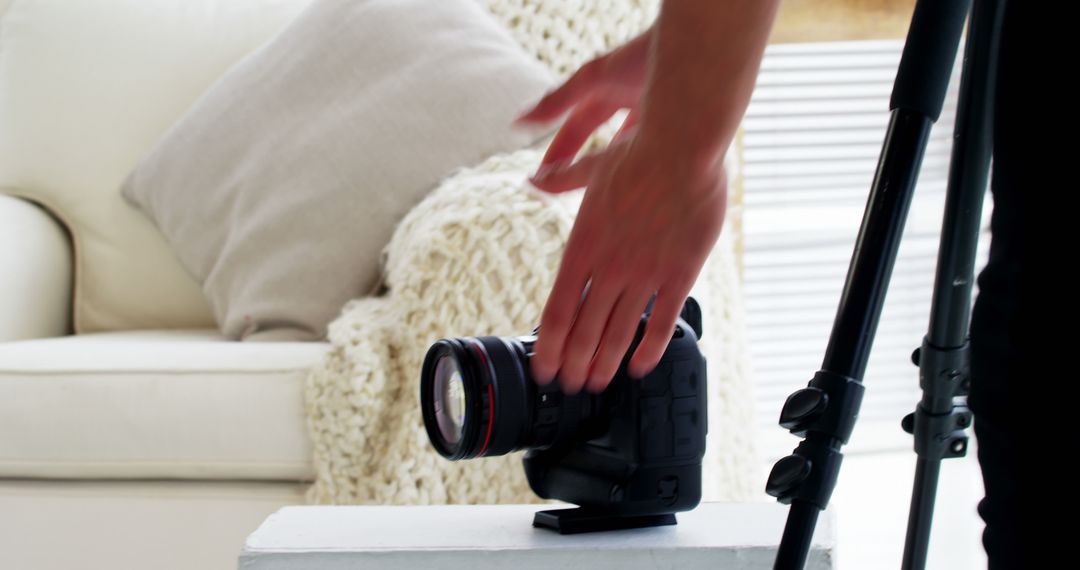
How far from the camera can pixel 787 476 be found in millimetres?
547

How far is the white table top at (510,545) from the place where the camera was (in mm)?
729

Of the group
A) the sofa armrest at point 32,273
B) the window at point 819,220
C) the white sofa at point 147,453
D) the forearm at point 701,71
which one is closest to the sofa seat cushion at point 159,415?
the white sofa at point 147,453

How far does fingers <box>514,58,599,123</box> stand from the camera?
2.33 feet

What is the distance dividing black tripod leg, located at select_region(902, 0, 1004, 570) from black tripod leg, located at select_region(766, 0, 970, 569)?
2.2 inches

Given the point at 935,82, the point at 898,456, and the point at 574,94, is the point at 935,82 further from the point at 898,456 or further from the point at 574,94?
the point at 898,456

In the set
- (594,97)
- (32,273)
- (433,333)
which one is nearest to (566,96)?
(594,97)

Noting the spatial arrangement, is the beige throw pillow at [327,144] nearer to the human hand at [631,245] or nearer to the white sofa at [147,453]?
the white sofa at [147,453]

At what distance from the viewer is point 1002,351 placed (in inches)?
13.5

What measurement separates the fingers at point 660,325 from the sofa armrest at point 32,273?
4.38ft

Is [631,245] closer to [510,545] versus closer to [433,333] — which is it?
[510,545]

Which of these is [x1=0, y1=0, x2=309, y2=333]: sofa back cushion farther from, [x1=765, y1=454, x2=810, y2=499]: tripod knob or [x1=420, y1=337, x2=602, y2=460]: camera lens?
[x1=765, y1=454, x2=810, y2=499]: tripod knob

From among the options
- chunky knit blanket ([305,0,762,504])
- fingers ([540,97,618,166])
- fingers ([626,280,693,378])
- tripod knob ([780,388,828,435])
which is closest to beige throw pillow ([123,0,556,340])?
chunky knit blanket ([305,0,762,504])

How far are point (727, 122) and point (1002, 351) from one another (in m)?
0.17

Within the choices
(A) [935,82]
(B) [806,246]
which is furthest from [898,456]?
(A) [935,82]
